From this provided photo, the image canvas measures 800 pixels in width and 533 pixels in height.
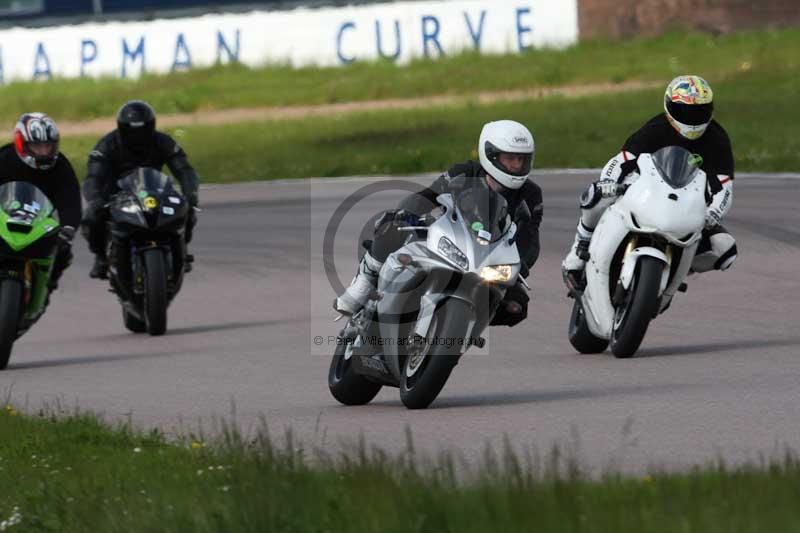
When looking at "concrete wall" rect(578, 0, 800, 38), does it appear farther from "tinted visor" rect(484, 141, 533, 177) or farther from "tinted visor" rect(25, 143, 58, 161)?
"tinted visor" rect(484, 141, 533, 177)

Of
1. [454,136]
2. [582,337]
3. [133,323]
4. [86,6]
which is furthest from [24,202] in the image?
[86,6]

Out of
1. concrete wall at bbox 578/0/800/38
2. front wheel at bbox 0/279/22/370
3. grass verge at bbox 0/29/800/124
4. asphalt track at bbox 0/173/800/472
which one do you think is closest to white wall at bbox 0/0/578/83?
grass verge at bbox 0/29/800/124

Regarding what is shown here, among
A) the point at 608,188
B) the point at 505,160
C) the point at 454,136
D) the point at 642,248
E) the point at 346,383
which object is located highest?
the point at 505,160

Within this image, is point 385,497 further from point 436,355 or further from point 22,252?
point 22,252

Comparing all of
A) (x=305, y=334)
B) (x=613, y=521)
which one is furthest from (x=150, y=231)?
(x=613, y=521)

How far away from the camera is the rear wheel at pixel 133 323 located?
15.5m

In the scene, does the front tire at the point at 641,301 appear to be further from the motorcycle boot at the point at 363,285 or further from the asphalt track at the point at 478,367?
the motorcycle boot at the point at 363,285

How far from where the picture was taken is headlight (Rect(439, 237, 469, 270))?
9242 mm

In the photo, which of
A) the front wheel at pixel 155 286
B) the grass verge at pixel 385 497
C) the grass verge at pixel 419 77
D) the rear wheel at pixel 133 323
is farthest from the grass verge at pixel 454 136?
the grass verge at pixel 385 497

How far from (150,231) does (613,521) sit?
370 inches

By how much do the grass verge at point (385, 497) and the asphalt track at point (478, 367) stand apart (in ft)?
1.22

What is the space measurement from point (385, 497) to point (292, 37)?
3172 centimetres

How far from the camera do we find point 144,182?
49.2 ft

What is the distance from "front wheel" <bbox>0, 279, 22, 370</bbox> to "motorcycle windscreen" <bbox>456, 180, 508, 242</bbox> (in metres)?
4.65
